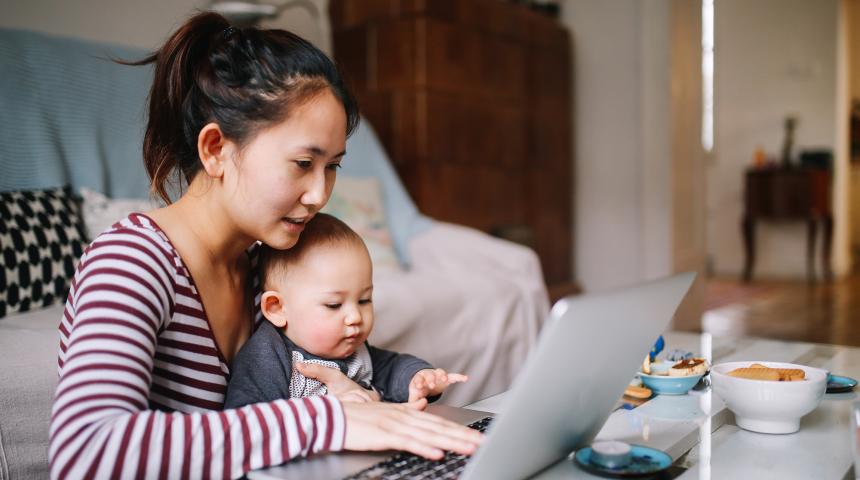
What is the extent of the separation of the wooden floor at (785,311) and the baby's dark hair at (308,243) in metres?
3.22

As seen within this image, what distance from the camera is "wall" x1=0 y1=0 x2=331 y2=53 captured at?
7.66ft

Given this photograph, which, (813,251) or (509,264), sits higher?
(509,264)

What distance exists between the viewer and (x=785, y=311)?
457 centimetres

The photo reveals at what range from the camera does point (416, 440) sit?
752 millimetres

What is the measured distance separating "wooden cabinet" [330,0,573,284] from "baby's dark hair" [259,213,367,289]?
1837 mm

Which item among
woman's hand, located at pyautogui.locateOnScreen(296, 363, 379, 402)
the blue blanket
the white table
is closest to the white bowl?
the white table

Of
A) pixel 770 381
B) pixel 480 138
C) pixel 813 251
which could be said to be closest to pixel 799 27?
pixel 813 251

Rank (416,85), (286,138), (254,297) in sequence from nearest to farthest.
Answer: (286,138), (254,297), (416,85)

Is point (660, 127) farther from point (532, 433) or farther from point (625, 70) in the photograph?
point (532, 433)

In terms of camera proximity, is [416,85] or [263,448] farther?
[416,85]

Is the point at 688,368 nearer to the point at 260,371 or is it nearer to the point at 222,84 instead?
the point at 260,371

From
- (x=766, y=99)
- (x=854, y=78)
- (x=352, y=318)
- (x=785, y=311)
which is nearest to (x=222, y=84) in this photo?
(x=352, y=318)

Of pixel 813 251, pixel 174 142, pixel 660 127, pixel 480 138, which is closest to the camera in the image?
pixel 174 142

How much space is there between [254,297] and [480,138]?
250cm
